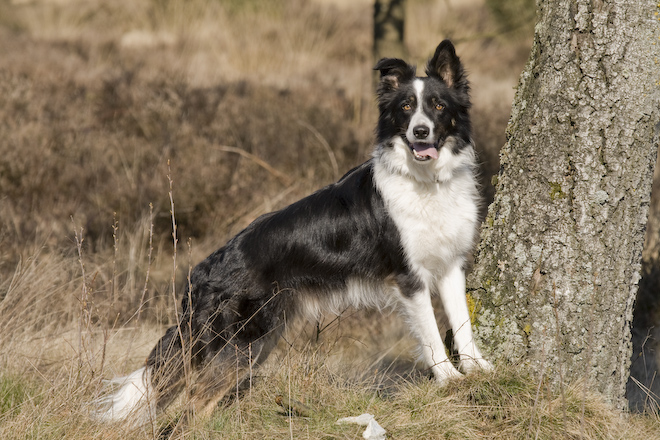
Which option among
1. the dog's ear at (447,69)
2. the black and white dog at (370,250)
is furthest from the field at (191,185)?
the dog's ear at (447,69)

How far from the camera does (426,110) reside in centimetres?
353

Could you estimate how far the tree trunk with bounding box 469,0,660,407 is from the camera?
2.80 metres

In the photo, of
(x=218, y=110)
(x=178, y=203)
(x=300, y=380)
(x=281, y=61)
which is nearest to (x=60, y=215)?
(x=178, y=203)

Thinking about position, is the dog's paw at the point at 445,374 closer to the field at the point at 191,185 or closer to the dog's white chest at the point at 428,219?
the field at the point at 191,185

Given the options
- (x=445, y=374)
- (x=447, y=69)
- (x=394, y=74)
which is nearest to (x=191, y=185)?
(x=394, y=74)

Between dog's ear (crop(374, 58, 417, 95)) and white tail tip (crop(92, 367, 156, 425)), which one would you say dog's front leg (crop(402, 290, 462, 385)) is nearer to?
dog's ear (crop(374, 58, 417, 95))

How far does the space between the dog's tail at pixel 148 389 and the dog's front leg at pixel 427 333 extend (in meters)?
1.25

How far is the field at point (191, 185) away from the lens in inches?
118

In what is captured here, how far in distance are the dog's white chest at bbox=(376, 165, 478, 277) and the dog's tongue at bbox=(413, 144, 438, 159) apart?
0.17 meters

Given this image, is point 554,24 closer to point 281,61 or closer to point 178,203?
point 178,203

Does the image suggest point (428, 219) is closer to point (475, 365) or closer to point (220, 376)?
point (475, 365)

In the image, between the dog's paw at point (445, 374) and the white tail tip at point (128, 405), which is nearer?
the white tail tip at point (128, 405)

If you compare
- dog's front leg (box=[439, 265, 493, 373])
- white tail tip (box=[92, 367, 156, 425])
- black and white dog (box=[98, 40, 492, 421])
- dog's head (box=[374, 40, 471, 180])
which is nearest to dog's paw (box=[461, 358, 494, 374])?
dog's front leg (box=[439, 265, 493, 373])

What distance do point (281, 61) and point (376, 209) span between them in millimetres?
8309
